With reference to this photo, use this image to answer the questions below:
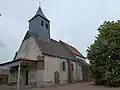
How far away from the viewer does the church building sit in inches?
811

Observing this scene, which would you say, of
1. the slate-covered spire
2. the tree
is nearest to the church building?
the slate-covered spire

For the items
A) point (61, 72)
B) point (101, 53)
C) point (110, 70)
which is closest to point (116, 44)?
point (101, 53)

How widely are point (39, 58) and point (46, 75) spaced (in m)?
2.72

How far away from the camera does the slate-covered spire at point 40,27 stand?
81.2 ft

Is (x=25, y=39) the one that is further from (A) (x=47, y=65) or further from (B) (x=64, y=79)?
(B) (x=64, y=79)

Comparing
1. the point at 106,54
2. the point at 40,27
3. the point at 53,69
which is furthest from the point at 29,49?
the point at 106,54

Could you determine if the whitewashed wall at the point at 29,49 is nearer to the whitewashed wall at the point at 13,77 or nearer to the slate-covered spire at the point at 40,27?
the slate-covered spire at the point at 40,27

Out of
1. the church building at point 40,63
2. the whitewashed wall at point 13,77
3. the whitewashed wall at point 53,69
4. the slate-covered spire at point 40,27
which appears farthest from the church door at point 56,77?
the whitewashed wall at point 13,77

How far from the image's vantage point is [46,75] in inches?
817

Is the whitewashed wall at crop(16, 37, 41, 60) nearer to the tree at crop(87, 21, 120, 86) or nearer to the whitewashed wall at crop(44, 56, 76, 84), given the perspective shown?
the whitewashed wall at crop(44, 56, 76, 84)

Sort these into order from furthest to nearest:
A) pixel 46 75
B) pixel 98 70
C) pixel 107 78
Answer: pixel 46 75, pixel 98 70, pixel 107 78

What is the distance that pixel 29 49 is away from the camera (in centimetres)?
2344

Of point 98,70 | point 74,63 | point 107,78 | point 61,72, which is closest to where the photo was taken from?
point 107,78

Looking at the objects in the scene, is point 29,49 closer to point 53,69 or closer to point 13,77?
point 53,69
